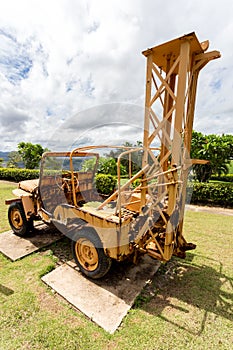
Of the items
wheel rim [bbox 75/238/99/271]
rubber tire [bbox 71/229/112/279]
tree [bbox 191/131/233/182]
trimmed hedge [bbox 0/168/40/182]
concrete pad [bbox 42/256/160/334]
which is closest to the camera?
concrete pad [bbox 42/256/160/334]

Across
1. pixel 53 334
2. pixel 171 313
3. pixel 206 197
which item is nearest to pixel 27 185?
pixel 53 334

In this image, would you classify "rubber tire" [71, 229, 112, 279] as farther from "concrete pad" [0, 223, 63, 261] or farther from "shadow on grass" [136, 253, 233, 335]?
"concrete pad" [0, 223, 63, 261]

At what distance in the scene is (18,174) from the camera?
557 inches

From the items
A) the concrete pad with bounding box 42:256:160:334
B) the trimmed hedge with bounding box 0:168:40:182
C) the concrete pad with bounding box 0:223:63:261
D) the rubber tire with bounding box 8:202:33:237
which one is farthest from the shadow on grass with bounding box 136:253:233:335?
the trimmed hedge with bounding box 0:168:40:182

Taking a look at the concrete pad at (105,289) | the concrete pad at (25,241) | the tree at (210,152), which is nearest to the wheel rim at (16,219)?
the concrete pad at (25,241)

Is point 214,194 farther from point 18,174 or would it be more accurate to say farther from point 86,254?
point 18,174

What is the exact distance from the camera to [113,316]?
230 cm

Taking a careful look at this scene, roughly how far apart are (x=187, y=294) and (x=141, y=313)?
0.79 m

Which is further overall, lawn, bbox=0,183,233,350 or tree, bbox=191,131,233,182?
tree, bbox=191,131,233,182

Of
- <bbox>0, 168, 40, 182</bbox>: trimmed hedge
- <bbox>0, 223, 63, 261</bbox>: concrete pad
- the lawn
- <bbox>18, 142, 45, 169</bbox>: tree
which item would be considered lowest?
the lawn

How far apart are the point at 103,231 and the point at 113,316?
40.6 inches

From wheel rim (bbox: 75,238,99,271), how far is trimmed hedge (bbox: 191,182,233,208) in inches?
276

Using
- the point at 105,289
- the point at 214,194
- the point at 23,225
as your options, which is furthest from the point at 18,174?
the point at 105,289

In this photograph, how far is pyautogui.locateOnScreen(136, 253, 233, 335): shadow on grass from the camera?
238 cm
